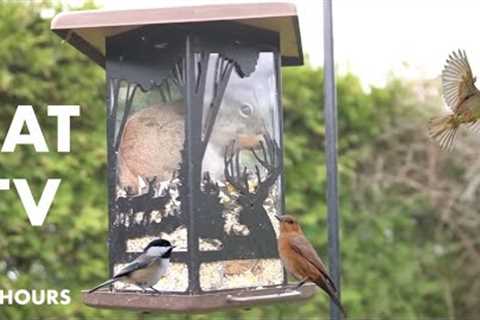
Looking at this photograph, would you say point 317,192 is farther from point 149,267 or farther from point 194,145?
point 149,267

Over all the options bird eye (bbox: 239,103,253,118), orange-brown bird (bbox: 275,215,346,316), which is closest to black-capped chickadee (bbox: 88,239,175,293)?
orange-brown bird (bbox: 275,215,346,316)

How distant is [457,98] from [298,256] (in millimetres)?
482

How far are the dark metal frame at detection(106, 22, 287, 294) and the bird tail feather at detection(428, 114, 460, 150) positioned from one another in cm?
50

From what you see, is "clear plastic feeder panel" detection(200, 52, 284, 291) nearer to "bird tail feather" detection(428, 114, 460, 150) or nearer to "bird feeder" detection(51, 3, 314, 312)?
"bird feeder" detection(51, 3, 314, 312)

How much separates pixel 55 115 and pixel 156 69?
1.09m

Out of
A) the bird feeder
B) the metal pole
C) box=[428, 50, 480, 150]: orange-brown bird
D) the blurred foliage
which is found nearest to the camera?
box=[428, 50, 480, 150]: orange-brown bird

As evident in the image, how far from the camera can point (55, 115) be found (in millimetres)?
2754

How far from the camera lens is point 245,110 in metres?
1.76

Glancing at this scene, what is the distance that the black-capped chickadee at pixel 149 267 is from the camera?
1577mm

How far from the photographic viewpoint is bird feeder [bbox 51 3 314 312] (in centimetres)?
166

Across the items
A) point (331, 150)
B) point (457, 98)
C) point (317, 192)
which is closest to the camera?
point (457, 98)

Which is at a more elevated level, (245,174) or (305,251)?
(245,174)

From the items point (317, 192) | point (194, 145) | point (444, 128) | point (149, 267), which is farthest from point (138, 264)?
point (317, 192)

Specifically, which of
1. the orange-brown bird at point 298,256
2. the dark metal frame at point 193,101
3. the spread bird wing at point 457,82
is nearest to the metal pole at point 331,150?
the orange-brown bird at point 298,256
